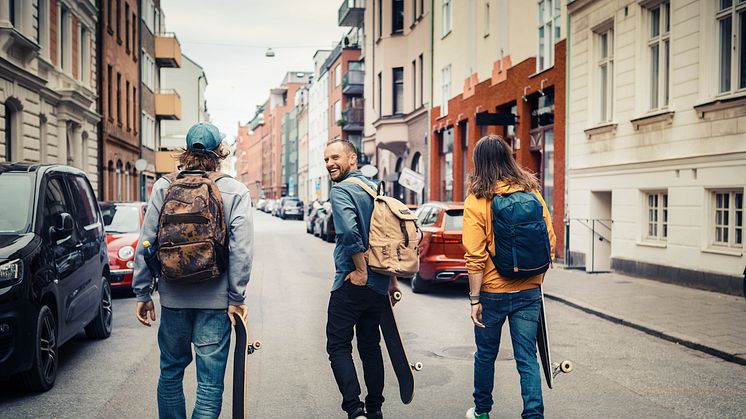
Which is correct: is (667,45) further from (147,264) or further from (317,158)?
(317,158)

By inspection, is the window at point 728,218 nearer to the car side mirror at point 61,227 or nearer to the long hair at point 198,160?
the car side mirror at point 61,227

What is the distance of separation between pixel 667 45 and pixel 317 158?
60267 mm

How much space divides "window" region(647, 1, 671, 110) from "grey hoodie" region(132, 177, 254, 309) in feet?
37.2

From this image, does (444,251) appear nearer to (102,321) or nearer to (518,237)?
(102,321)

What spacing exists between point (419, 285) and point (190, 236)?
356 inches

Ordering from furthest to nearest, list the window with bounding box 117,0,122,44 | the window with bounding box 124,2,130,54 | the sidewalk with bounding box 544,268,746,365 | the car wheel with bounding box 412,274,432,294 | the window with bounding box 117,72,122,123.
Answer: the window with bounding box 124,2,130,54
the window with bounding box 117,72,122,123
the window with bounding box 117,0,122,44
the car wheel with bounding box 412,274,432,294
the sidewalk with bounding box 544,268,746,365

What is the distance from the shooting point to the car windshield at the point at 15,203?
6.36 metres

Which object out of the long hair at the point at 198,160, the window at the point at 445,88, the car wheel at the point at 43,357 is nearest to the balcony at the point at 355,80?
the window at the point at 445,88

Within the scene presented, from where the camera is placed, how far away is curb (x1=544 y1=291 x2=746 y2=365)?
7.32 metres

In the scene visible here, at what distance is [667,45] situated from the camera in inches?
539

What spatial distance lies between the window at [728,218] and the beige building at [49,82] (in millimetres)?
14986

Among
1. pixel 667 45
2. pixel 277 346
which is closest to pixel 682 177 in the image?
pixel 667 45

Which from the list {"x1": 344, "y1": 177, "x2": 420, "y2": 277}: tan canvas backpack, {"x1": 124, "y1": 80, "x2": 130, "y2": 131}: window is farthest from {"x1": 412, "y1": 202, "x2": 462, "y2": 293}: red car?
{"x1": 124, "y1": 80, "x2": 130, "y2": 131}: window

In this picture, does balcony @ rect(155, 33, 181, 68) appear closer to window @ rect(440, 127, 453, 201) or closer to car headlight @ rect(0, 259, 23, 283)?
window @ rect(440, 127, 453, 201)
